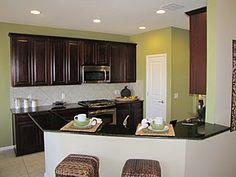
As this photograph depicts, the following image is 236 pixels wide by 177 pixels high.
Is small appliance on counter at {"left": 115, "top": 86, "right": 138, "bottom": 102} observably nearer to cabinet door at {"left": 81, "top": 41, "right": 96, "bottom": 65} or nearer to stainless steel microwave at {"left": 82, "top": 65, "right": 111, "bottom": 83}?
stainless steel microwave at {"left": 82, "top": 65, "right": 111, "bottom": 83}

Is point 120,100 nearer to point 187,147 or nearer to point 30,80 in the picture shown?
point 30,80

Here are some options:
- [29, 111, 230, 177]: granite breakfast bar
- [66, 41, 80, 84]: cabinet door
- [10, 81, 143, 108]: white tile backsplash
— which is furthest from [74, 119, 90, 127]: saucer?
[10, 81, 143, 108]: white tile backsplash

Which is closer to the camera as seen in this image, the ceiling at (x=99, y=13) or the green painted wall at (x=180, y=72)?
the ceiling at (x=99, y=13)

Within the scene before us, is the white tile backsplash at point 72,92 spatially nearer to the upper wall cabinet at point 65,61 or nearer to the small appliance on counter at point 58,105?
the small appliance on counter at point 58,105

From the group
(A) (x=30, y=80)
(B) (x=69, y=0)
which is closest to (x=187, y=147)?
(B) (x=69, y=0)

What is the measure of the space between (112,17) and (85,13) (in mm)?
581

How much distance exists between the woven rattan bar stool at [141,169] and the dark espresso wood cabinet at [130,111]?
3.47 meters

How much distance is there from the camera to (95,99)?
6176mm

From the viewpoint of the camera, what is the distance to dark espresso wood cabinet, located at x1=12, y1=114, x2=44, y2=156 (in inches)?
178

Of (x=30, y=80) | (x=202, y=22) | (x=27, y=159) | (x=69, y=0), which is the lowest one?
(x=27, y=159)

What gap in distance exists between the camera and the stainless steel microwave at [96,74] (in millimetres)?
5602

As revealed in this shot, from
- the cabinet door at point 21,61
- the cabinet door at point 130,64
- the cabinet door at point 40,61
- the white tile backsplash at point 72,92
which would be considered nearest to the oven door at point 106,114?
the white tile backsplash at point 72,92

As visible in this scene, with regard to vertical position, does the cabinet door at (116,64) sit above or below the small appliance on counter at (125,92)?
above

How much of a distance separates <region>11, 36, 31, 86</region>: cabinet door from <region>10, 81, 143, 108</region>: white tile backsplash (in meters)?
0.37
